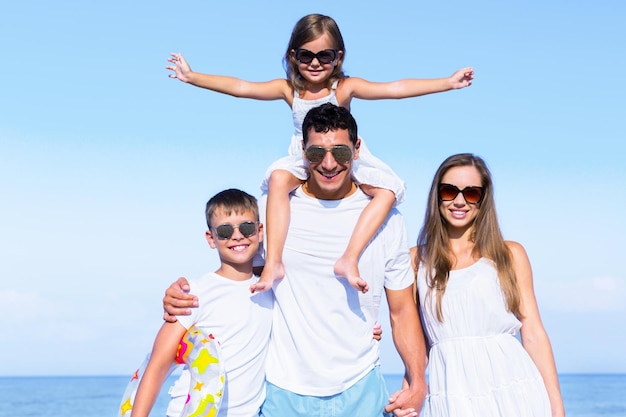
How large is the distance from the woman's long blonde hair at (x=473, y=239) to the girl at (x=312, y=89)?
452 millimetres

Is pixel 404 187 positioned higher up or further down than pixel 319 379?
higher up

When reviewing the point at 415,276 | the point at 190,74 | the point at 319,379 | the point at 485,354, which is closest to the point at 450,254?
the point at 415,276

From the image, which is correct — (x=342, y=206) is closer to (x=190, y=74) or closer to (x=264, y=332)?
(x=264, y=332)

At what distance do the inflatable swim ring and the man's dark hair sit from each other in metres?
1.42

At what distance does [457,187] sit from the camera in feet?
19.0

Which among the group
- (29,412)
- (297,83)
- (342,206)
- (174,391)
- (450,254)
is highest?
(297,83)

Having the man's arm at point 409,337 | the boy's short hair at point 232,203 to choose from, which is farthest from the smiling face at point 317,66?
the man's arm at point 409,337

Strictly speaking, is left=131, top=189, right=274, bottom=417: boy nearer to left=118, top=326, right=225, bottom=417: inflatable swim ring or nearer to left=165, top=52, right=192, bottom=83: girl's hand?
left=118, top=326, right=225, bottom=417: inflatable swim ring

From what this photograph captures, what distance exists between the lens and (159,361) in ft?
16.4

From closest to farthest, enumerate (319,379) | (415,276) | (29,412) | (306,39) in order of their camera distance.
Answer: (319,379) < (415,276) < (306,39) < (29,412)

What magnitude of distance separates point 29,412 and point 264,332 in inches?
1599

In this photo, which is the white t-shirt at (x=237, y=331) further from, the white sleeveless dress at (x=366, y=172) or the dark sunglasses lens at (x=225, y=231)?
the white sleeveless dress at (x=366, y=172)

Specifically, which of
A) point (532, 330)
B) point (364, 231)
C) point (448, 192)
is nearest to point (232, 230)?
point (364, 231)

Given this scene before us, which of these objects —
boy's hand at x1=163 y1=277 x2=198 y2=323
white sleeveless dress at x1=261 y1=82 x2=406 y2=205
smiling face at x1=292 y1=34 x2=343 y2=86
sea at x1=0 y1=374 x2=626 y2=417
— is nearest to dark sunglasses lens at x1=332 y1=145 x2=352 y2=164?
white sleeveless dress at x1=261 y1=82 x2=406 y2=205
